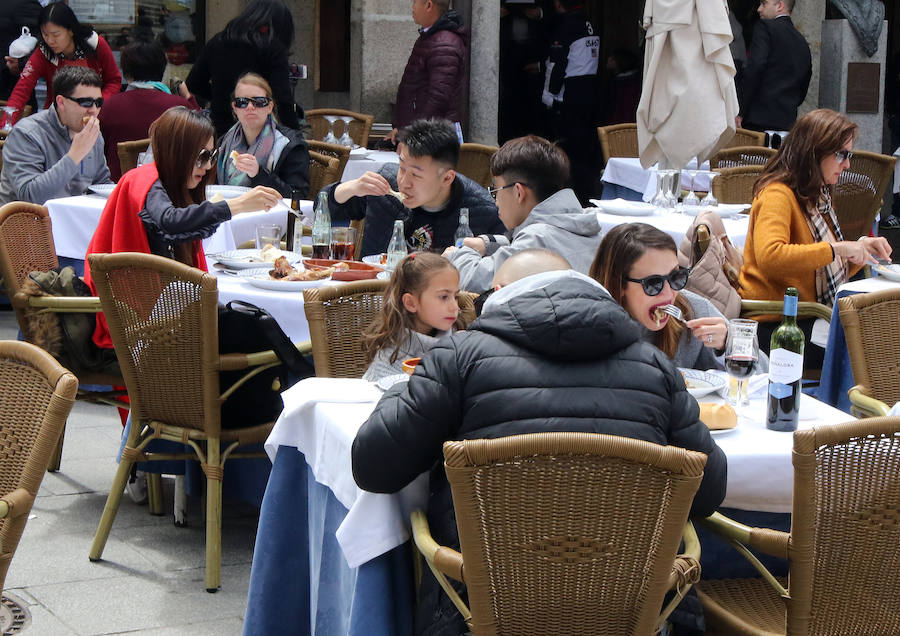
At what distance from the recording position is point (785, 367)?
311cm

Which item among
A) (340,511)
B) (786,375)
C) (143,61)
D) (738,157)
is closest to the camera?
(340,511)

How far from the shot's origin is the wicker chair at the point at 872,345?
12.7 ft

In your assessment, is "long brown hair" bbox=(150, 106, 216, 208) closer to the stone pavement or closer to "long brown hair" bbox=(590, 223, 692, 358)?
the stone pavement


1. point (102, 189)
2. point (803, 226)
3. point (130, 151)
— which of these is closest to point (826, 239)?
point (803, 226)

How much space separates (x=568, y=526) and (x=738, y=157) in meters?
6.49

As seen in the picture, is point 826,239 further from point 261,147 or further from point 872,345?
point 261,147

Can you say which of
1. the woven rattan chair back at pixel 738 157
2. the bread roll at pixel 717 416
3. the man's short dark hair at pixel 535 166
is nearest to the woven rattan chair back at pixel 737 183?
the woven rattan chair back at pixel 738 157

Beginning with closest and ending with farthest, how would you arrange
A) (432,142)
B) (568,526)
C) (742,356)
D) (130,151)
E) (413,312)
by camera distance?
(568,526) < (742,356) < (413,312) < (432,142) < (130,151)

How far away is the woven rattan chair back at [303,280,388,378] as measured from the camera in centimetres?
385

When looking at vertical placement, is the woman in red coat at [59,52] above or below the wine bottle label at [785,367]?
above

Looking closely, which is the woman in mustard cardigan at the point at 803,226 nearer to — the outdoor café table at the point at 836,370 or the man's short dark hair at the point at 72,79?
the outdoor café table at the point at 836,370

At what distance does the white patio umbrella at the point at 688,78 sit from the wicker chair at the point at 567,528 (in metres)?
A: 5.54

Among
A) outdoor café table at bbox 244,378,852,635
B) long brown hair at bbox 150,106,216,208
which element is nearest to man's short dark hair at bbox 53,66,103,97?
long brown hair at bbox 150,106,216,208

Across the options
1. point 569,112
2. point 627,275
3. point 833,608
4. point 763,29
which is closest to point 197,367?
point 627,275
